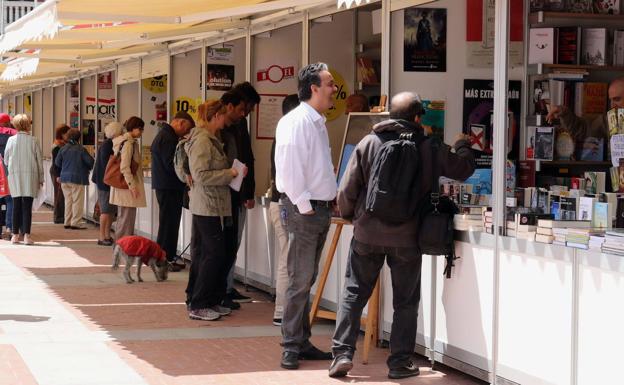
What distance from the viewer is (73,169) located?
18.5m

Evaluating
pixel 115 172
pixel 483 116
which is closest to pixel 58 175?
pixel 115 172

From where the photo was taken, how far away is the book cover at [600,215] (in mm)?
6445

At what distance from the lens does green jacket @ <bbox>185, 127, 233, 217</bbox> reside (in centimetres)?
917

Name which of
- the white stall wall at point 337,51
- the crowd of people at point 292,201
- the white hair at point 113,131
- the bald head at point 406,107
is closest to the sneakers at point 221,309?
the crowd of people at point 292,201

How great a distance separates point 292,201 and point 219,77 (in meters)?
6.20

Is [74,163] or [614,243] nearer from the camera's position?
[614,243]

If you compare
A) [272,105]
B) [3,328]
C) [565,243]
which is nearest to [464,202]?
[565,243]

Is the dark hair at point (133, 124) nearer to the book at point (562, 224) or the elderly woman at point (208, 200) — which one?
the elderly woman at point (208, 200)

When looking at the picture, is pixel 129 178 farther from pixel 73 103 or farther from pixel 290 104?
pixel 73 103

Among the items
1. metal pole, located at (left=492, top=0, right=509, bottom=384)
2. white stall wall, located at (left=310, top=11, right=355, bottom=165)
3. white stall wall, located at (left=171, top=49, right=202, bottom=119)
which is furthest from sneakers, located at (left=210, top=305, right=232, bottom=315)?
white stall wall, located at (left=171, top=49, right=202, bottom=119)

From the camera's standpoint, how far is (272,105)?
1217 centimetres

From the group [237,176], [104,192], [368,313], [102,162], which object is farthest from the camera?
[104,192]

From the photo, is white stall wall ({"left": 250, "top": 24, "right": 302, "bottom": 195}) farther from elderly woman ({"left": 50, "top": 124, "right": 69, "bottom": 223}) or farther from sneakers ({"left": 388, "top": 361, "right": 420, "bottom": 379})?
elderly woman ({"left": 50, "top": 124, "right": 69, "bottom": 223})

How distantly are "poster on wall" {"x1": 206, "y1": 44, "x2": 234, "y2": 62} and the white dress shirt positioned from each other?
5.76m
